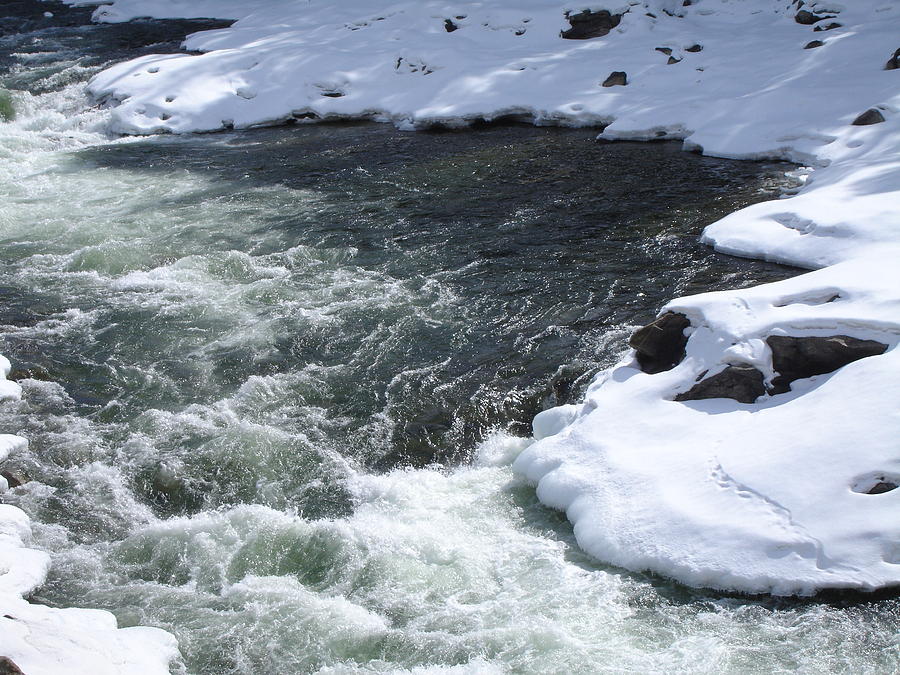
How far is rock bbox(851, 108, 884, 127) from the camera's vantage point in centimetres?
1177

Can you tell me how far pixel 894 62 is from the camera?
1320 centimetres

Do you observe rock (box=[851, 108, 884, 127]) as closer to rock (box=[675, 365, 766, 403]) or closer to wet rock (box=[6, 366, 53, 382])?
rock (box=[675, 365, 766, 403])

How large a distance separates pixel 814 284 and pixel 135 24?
1955cm

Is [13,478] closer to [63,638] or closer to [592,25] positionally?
[63,638]

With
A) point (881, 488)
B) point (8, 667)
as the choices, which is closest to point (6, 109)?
point (8, 667)

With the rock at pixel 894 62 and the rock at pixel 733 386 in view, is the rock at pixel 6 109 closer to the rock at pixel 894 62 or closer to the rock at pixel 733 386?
the rock at pixel 733 386

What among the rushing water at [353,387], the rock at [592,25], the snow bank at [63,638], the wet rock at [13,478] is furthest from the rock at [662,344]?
the rock at [592,25]

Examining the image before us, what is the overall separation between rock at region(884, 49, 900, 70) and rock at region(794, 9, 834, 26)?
3.03 meters

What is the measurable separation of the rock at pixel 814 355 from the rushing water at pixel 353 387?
1666 millimetres

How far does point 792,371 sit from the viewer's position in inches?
241

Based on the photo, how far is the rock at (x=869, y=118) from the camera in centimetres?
1177

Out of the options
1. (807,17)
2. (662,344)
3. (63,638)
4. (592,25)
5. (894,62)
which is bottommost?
(63,638)

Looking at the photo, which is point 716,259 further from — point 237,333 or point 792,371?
point 237,333

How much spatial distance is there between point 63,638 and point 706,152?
1067cm
